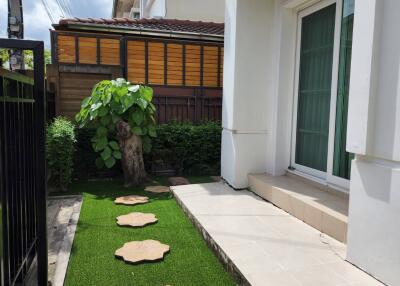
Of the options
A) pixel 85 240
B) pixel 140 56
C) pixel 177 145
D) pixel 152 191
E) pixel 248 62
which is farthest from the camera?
pixel 140 56

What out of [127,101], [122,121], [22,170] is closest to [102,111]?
[122,121]

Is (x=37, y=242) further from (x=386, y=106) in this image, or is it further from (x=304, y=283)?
(x=386, y=106)

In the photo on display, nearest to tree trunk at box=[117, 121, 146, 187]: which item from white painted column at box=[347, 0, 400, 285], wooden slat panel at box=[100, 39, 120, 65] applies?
wooden slat panel at box=[100, 39, 120, 65]

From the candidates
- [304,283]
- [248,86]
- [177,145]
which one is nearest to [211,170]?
[177,145]

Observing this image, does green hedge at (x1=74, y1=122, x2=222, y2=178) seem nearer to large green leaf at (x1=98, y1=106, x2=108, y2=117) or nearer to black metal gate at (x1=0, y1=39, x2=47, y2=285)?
large green leaf at (x1=98, y1=106, x2=108, y2=117)

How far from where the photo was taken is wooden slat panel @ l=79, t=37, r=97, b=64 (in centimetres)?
785

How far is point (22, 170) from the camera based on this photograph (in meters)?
2.40

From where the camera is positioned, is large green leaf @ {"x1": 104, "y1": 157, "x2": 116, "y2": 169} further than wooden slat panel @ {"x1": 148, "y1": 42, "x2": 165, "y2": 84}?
No

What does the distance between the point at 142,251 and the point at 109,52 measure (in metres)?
5.70

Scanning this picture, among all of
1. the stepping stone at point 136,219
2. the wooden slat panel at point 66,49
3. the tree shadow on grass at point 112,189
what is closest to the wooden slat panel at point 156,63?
the wooden slat panel at point 66,49

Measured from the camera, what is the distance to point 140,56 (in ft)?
27.0

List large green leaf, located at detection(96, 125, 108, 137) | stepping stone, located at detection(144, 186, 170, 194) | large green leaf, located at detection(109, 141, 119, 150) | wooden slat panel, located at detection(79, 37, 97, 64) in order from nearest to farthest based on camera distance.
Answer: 1. stepping stone, located at detection(144, 186, 170, 194)
2. large green leaf, located at detection(96, 125, 108, 137)
3. large green leaf, located at detection(109, 141, 119, 150)
4. wooden slat panel, located at detection(79, 37, 97, 64)

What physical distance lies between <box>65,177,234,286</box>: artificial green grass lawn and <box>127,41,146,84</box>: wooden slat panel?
144 inches

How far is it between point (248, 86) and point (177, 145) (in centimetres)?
257
